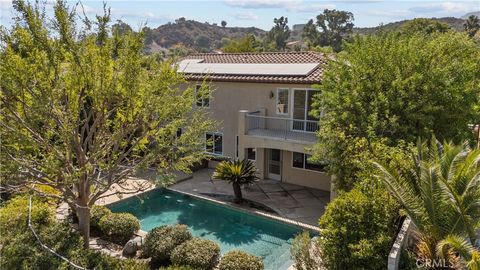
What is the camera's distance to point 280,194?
21.0m

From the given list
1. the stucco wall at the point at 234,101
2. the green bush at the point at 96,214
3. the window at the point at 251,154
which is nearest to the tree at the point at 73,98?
the green bush at the point at 96,214

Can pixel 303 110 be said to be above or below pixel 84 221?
above

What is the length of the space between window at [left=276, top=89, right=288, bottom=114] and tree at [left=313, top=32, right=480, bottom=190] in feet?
17.2

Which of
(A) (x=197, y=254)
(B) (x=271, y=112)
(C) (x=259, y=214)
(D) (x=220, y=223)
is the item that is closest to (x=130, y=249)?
(A) (x=197, y=254)

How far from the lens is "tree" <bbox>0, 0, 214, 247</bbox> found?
1073 centimetres

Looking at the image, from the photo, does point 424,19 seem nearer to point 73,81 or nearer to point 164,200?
point 164,200

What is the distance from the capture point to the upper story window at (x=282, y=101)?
22.0 metres

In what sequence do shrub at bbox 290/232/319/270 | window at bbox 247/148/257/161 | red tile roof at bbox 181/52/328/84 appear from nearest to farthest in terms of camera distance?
shrub at bbox 290/232/319/270
red tile roof at bbox 181/52/328/84
window at bbox 247/148/257/161

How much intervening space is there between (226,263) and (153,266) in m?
2.81

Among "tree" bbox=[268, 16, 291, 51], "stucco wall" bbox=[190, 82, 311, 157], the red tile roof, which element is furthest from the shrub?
"tree" bbox=[268, 16, 291, 51]

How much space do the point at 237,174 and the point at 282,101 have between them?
556 cm

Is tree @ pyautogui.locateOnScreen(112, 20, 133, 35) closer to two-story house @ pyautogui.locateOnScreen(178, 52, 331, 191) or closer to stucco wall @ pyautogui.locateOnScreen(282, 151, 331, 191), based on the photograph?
two-story house @ pyautogui.locateOnScreen(178, 52, 331, 191)

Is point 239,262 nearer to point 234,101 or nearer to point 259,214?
point 259,214

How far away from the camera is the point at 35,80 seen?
35.7 ft
